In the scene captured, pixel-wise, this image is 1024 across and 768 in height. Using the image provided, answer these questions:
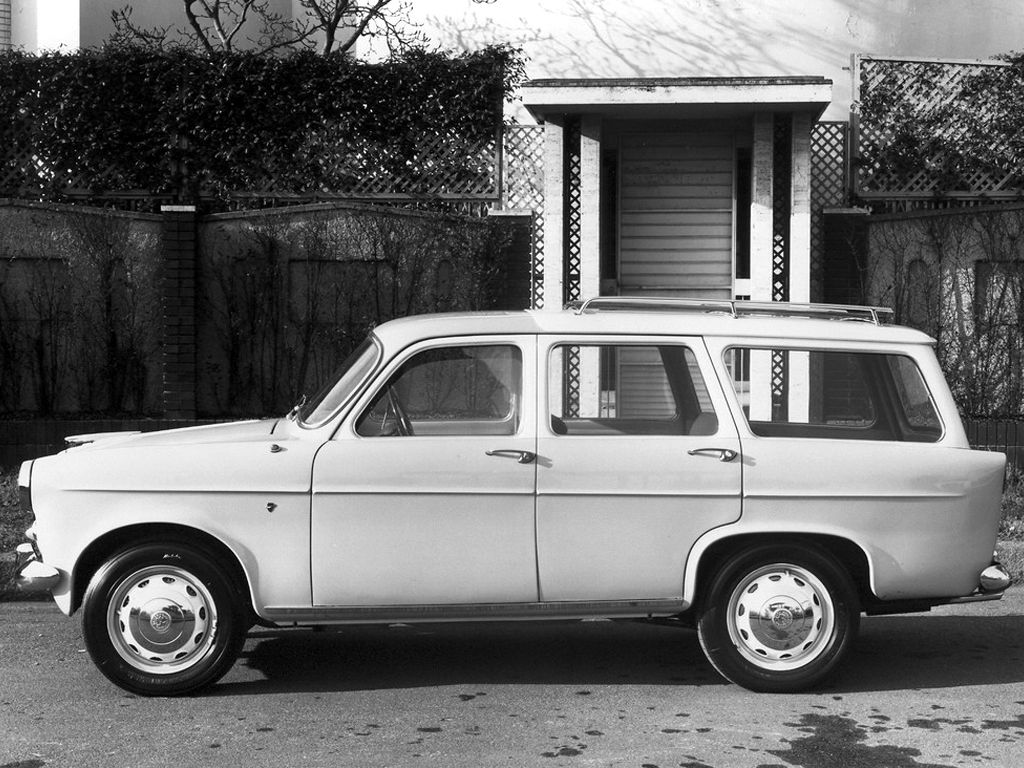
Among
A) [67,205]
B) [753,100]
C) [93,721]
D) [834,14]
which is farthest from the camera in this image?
[834,14]

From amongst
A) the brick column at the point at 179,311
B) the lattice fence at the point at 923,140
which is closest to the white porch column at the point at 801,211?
the lattice fence at the point at 923,140

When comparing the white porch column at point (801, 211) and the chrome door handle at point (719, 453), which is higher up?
the white porch column at point (801, 211)

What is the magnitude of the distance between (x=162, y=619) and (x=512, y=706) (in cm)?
152

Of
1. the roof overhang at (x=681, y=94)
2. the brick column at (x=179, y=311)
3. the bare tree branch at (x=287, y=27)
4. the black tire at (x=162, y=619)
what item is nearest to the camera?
the black tire at (x=162, y=619)

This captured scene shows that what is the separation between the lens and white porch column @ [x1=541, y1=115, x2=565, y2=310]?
41.6 ft

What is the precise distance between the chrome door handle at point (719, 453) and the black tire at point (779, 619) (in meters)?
0.42

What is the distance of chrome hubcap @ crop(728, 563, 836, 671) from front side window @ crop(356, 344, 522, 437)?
4.12 ft

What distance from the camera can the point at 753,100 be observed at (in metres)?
12.1

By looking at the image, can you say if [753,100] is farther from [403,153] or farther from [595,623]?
[595,623]

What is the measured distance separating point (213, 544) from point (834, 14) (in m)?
13.7

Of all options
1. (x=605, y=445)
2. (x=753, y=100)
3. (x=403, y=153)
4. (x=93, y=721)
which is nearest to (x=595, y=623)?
(x=605, y=445)

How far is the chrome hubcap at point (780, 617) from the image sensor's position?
5840 mm

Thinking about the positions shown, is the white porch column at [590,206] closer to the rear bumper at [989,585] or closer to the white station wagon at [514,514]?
the white station wagon at [514,514]

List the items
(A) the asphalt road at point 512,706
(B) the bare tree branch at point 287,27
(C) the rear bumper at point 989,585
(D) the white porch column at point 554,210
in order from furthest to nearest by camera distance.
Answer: (B) the bare tree branch at point 287,27, (D) the white porch column at point 554,210, (C) the rear bumper at point 989,585, (A) the asphalt road at point 512,706
